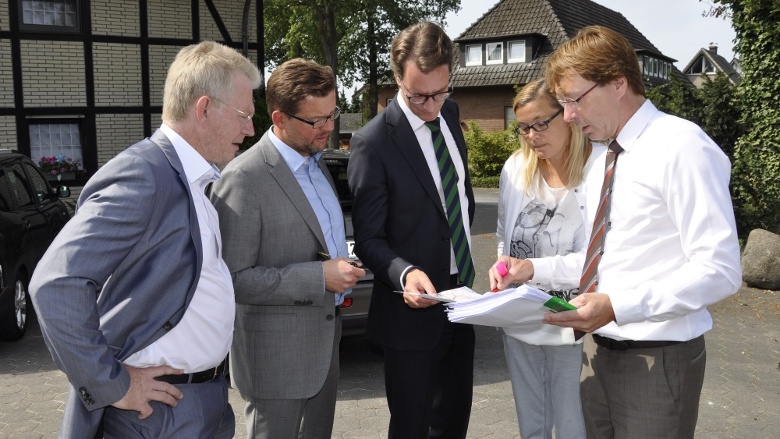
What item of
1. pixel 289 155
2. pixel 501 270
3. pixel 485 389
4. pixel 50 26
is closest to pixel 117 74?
pixel 50 26

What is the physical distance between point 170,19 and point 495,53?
22.9 meters

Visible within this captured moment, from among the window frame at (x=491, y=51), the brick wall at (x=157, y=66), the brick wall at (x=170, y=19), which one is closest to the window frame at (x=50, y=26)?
the brick wall at (x=170, y=19)

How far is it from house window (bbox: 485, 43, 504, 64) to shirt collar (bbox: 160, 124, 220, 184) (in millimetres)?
36280

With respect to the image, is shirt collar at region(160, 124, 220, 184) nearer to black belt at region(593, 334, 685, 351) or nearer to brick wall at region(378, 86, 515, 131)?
black belt at region(593, 334, 685, 351)

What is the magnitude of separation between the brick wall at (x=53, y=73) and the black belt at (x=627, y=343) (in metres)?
16.4

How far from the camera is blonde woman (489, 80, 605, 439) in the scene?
351 cm

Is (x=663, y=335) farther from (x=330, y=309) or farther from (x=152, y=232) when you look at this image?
(x=152, y=232)

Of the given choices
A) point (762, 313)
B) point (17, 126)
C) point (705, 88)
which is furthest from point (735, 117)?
point (17, 126)

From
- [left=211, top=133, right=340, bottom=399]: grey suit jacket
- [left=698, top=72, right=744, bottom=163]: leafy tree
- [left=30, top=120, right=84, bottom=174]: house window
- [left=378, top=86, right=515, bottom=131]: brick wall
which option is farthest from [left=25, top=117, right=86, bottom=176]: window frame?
[left=378, top=86, right=515, bottom=131]: brick wall

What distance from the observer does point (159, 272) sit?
225 centimetres

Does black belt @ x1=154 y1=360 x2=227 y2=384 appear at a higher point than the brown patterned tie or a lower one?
lower

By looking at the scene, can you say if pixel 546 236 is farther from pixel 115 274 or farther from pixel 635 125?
pixel 115 274

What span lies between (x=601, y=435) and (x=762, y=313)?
6.99m

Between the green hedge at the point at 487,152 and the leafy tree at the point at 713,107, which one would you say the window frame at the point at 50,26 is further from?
the green hedge at the point at 487,152
